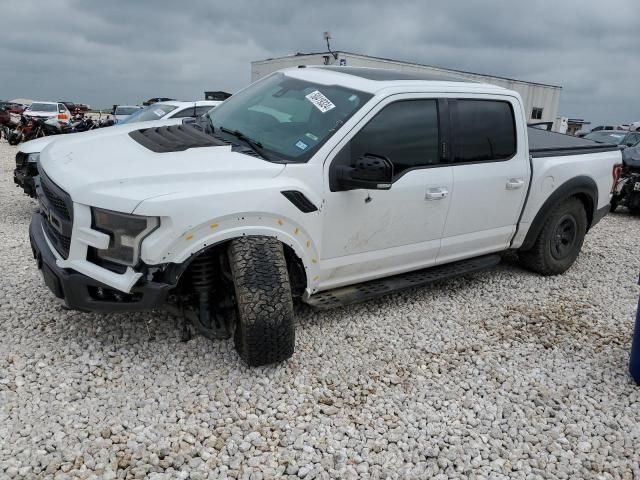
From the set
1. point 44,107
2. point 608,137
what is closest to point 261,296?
point 608,137

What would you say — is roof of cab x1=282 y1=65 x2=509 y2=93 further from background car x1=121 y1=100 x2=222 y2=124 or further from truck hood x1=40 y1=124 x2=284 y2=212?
background car x1=121 y1=100 x2=222 y2=124

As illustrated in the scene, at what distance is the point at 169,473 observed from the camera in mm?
2439

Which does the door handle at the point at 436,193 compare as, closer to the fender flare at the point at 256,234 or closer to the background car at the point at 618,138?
the fender flare at the point at 256,234

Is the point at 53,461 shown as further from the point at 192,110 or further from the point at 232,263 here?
the point at 192,110

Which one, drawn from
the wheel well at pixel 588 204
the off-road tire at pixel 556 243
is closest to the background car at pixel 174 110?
the off-road tire at pixel 556 243

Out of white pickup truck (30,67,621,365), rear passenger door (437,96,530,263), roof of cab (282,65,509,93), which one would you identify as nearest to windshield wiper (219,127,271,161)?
white pickup truck (30,67,621,365)

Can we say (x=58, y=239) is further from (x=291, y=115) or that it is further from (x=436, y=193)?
(x=436, y=193)

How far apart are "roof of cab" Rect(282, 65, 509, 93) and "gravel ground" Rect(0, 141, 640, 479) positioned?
1.75 meters

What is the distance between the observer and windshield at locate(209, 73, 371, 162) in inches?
136

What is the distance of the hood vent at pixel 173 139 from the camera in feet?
10.7

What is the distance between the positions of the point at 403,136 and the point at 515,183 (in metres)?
1.31

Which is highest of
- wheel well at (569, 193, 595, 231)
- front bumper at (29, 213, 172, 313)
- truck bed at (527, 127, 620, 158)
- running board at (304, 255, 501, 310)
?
truck bed at (527, 127, 620, 158)

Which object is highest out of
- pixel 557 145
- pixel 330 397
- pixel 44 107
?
pixel 557 145

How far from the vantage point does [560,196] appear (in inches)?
197
